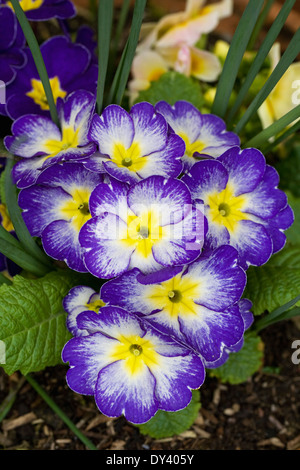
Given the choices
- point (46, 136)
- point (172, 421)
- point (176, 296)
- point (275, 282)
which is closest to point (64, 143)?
point (46, 136)

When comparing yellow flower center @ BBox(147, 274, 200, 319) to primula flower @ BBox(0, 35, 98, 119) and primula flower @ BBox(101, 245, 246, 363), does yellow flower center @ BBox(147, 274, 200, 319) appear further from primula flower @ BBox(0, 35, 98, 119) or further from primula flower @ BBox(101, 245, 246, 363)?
primula flower @ BBox(0, 35, 98, 119)

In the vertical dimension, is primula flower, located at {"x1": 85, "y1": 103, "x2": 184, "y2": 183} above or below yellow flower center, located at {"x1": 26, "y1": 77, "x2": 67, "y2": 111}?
above

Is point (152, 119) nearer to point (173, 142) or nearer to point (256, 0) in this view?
point (173, 142)

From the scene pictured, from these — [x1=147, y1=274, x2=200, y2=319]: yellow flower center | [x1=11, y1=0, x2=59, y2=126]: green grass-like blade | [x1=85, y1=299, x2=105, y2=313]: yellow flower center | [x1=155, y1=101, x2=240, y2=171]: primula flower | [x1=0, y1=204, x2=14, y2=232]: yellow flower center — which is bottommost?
[x1=0, y1=204, x2=14, y2=232]: yellow flower center

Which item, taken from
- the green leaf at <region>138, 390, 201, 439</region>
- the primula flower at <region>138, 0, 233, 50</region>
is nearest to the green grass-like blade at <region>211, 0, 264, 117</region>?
the primula flower at <region>138, 0, 233, 50</region>

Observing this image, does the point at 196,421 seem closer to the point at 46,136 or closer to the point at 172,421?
the point at 172,421

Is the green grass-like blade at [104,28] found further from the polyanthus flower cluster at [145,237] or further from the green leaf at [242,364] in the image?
the green leaf at [242,364]
